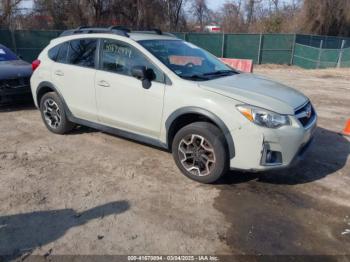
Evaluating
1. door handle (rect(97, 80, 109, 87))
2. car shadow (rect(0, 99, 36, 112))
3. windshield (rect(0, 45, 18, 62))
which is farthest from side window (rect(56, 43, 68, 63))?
windshield (rect(0, 45, 18, 62))

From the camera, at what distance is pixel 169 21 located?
1350 inches

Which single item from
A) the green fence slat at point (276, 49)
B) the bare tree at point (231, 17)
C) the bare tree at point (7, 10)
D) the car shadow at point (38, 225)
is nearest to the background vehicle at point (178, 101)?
the car shadow at point (38, 225)

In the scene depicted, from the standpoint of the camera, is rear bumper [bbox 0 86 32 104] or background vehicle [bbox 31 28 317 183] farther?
rear bumper [bbox 0 86 32 104]

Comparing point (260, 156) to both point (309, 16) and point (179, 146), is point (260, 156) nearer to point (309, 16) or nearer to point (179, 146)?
point (179, 146)

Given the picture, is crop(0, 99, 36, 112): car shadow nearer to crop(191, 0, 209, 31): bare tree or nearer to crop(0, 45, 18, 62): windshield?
crop(0, 45, 18, 62): windshield

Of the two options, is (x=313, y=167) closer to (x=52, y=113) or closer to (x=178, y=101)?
(x=178, y=101)

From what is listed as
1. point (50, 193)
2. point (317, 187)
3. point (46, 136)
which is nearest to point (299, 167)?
point (317, 187)

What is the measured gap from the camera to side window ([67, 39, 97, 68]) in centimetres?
492

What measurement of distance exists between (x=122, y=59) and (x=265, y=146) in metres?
2.30

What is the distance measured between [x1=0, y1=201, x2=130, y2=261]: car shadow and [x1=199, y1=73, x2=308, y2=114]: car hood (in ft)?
5.64

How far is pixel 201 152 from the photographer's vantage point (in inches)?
156

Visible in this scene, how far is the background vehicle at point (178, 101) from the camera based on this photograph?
11.9 ft

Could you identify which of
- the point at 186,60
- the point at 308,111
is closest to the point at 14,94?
the point at 186,60

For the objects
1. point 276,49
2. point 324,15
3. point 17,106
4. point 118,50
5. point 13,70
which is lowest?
point 17,106
